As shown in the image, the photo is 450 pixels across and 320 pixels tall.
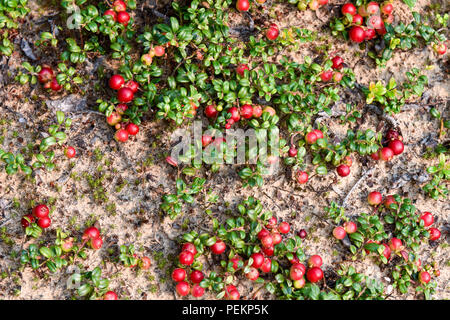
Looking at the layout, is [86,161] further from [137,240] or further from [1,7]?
[1,7]

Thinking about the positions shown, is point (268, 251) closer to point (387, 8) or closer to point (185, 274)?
point (185, 274)

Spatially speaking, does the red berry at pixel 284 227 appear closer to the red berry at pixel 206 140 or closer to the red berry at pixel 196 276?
the red berry at pixel 196 276

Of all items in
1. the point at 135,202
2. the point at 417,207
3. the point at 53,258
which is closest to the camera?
the point at 53,258

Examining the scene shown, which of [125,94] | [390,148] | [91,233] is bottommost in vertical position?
[91,233]

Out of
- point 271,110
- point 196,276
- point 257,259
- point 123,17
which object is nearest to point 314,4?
point 271,110

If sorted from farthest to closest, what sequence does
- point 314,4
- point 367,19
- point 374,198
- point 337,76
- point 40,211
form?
point 367,19, point 314,4, point 337,76, point 374,198, point 40,211

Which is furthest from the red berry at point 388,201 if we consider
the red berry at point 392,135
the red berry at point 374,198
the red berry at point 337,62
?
the red berry at point 337,62
